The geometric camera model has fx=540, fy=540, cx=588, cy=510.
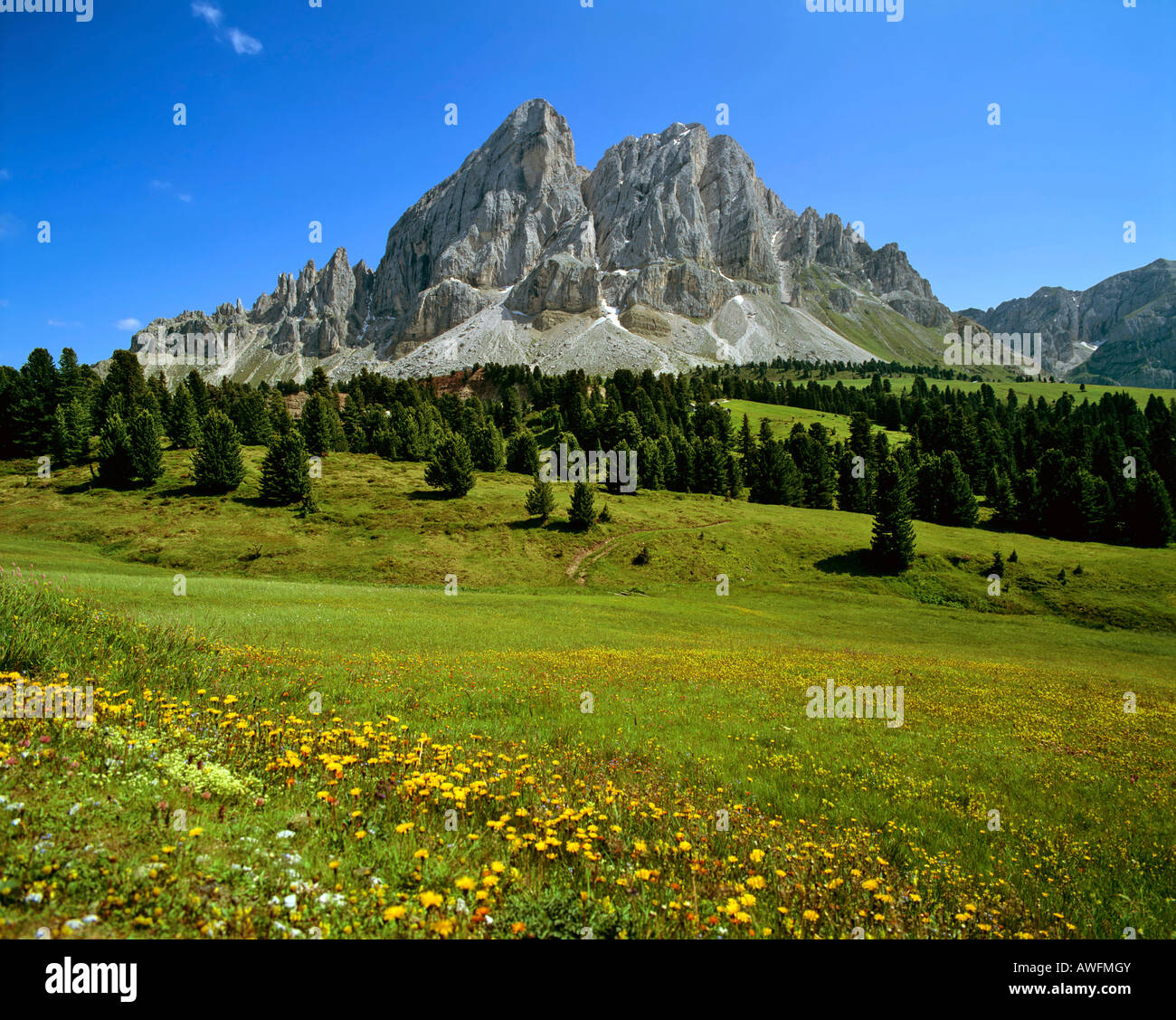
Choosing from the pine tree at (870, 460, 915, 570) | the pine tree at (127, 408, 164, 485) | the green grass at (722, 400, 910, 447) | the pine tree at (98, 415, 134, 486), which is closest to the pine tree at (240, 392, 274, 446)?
the pine tree at (127, 408, 164, 485)

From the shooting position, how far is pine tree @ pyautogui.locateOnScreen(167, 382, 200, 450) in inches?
4198

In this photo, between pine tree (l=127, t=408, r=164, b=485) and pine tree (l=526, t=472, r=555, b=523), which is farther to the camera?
pine tree (l=127, t=408, r=164, b=485)

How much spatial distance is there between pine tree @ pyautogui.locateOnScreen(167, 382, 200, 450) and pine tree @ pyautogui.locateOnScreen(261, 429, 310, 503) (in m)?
37.9

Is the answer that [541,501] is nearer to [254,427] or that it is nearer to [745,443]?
[745,443]

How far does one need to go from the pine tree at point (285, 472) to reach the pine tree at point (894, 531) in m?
81.5

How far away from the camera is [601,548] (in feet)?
244

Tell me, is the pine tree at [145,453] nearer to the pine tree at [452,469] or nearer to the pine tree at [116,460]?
the pine tree at [116,460]

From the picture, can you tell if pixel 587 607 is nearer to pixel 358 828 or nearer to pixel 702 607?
pixel 702 607

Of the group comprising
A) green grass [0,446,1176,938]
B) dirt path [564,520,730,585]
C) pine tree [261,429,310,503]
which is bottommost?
dirt path [564,520,730,585]

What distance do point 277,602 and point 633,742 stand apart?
28.3 meters

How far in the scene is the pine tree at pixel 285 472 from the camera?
8094cm

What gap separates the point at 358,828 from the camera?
6082mm

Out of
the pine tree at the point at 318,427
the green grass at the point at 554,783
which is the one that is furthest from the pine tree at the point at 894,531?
the pine tree at the point at 318,427

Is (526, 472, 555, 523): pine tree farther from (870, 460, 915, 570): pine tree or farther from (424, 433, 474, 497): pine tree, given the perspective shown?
(870, 460, 915, 570): pine tree
